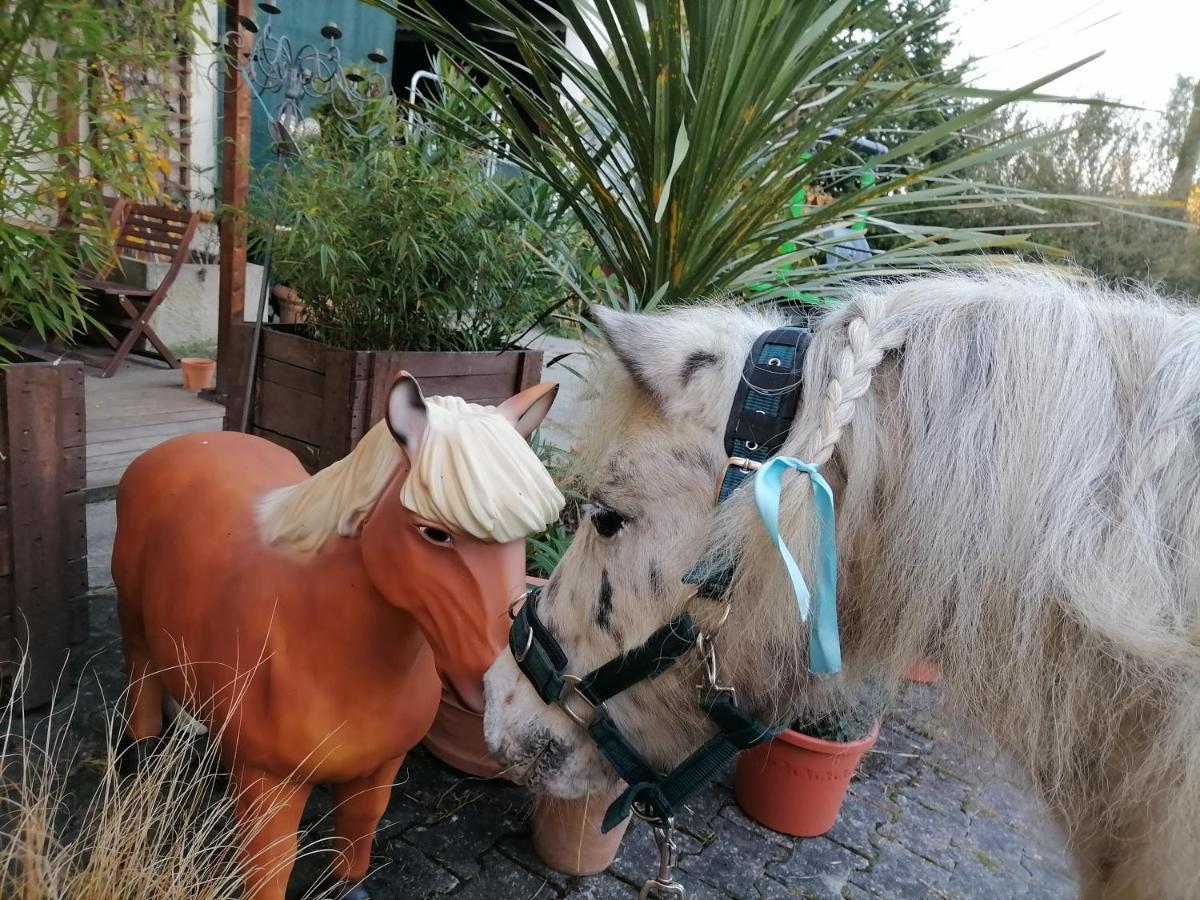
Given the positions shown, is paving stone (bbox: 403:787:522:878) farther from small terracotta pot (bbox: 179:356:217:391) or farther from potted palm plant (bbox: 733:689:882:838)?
small terracotta pot (bbox: 179:356:217:391)

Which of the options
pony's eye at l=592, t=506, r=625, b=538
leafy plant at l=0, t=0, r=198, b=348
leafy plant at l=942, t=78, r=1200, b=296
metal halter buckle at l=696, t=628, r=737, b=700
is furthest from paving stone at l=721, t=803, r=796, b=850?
leafy plant at l=942, t=78, r=1200, b=296

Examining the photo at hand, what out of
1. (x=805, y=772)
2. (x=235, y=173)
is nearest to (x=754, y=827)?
(x=805, y=772)

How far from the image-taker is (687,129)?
2.09m

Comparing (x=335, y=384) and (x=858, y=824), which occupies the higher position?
(x=335, y=384)

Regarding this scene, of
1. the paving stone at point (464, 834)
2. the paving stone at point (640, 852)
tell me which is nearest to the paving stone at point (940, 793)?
the paving stone at point (640, 852)

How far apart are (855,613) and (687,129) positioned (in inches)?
61.4

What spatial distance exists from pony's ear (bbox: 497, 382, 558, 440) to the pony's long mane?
2.09 ft

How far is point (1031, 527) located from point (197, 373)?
201 inches

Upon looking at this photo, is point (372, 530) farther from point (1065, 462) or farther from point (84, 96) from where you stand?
point (84, 96)

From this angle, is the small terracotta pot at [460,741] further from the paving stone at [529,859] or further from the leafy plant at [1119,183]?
the leafy plant at [1119,183]

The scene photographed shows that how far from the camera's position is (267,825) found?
1.37m

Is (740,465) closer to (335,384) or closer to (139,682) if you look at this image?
(139,682)

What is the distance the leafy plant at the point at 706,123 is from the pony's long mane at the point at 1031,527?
1.09 metres

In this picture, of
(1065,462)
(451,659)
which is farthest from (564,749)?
(1065,462)
